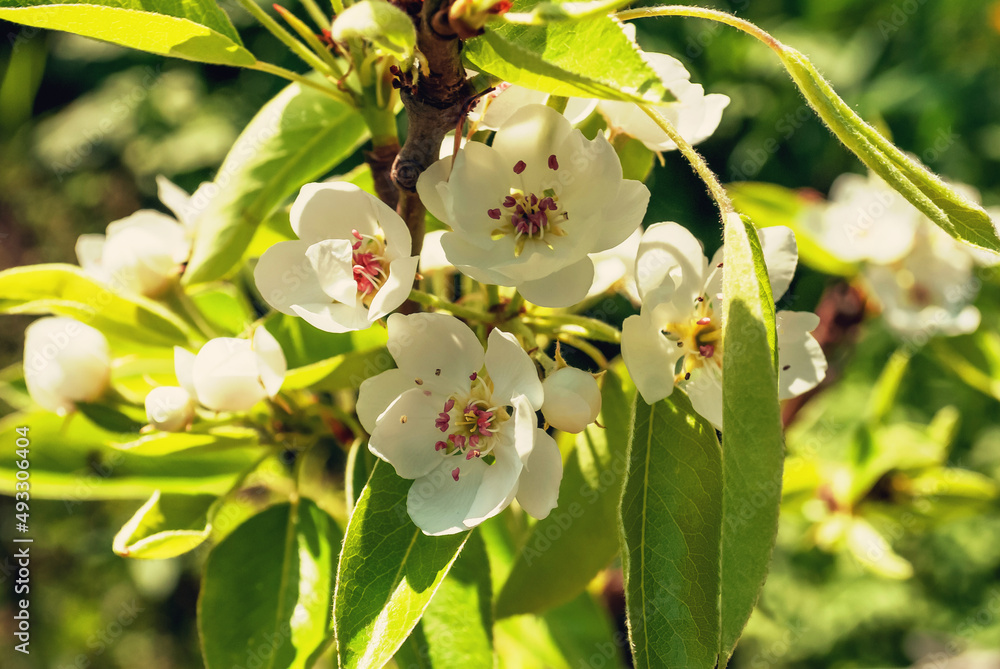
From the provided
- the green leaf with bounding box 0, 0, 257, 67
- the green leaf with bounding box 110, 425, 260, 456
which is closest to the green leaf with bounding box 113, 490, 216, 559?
the green leaf with bounding box 110, 425, 260, 456

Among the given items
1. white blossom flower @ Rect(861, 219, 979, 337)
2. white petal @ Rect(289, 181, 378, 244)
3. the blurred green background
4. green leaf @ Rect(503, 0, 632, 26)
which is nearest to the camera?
green leaf @ Rect(503, 0, 632, 26)

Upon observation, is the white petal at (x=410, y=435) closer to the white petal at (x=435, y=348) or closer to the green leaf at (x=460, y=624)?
the white petal at (x=435, y=348)

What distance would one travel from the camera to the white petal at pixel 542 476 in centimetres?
71

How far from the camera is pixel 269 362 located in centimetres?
90

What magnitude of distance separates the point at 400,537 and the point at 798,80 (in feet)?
1.93

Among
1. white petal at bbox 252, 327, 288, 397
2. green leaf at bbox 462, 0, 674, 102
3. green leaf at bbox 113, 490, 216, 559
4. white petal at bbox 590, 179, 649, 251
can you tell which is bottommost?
green leaf at bbox 113, 490, 216, 559

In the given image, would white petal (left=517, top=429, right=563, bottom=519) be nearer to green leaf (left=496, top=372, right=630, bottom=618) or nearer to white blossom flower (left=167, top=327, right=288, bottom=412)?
green leaf (left=496, top=372, right=630, bottom=618)

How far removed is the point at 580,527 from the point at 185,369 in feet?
1.72

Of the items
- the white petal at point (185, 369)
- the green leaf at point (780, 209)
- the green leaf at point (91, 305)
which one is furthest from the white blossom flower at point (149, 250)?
the green leaf at point (780, 209)

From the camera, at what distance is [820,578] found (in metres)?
2.54

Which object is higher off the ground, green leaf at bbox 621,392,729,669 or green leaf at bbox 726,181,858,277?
green leaf at bbox 621,392,729,669

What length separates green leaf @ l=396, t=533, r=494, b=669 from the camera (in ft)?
2.96

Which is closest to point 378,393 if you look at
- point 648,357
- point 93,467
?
point 648,357

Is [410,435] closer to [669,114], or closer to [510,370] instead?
[510,370]
